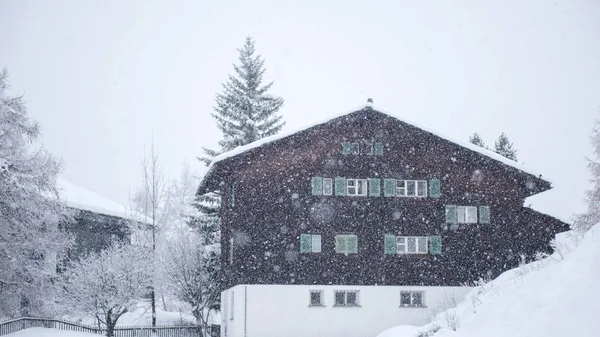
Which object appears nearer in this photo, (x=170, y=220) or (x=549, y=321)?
(x=549, y=321)

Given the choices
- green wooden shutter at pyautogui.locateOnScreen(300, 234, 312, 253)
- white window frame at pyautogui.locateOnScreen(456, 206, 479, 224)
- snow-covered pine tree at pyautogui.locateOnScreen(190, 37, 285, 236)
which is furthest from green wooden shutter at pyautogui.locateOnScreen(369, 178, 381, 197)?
snow-covered pine tree at pyautogui.locateOnScreen(190, 37, 285, 236)

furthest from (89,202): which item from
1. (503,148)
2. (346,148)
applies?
(503,148)

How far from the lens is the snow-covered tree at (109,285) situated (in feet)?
106

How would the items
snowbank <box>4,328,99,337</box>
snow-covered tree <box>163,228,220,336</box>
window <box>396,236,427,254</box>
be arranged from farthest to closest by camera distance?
snow-covered tree <box>163,228,220,336</box> → window <box>396,236,427,254</box> → snowbank <box>4,328,99,337</box>

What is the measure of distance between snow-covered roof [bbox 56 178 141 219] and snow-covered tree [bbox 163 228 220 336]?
578 cm

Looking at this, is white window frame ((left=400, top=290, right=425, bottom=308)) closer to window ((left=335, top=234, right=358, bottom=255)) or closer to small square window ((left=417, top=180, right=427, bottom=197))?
window ((left=335, top=234, right=358, bottom=255))

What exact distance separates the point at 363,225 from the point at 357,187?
1688 mm

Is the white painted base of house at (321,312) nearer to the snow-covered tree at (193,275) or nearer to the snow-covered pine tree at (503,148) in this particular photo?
the snow-covered tree at (193,275)

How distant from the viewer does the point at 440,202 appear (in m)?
33.0

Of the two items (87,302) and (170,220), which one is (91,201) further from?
(87,302)

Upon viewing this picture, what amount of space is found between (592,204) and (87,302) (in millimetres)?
22951

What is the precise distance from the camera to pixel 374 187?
3269 cm

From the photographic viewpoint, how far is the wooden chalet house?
101 feet

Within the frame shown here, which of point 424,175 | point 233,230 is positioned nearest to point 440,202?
point 424,175
